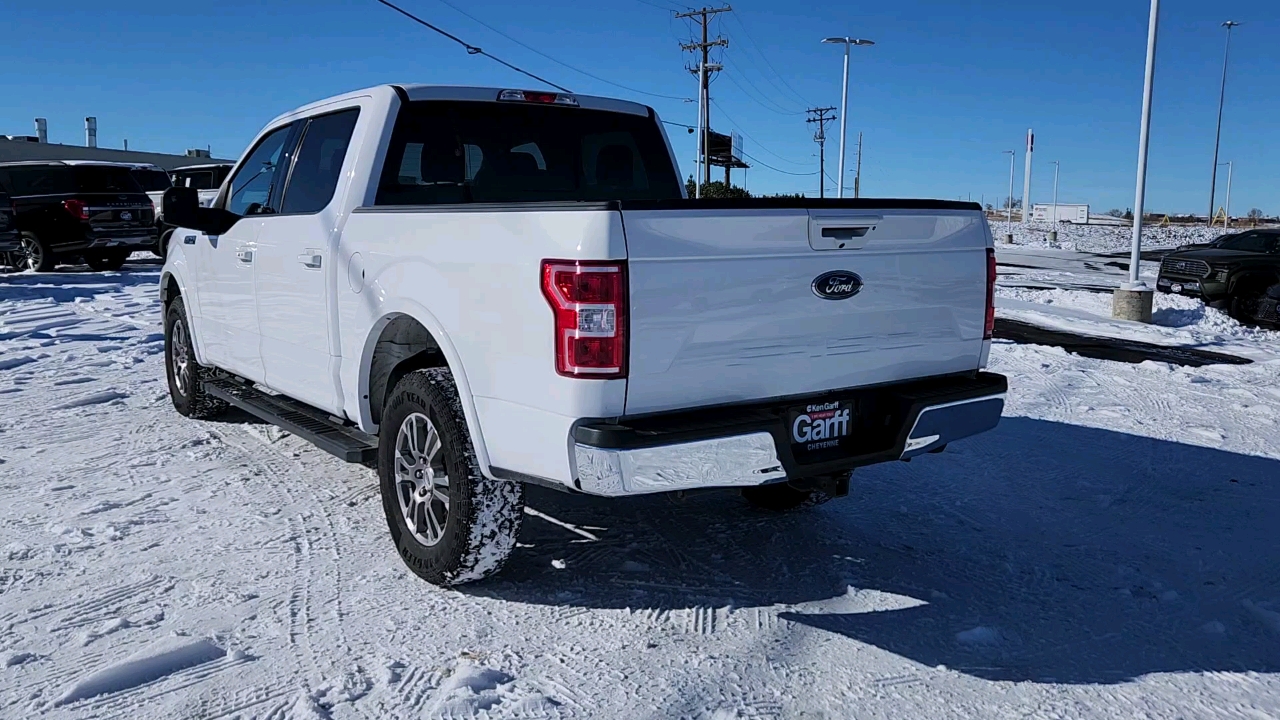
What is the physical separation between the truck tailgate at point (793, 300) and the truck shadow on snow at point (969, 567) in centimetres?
91

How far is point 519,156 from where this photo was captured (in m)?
5.07

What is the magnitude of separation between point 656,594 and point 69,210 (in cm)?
1625

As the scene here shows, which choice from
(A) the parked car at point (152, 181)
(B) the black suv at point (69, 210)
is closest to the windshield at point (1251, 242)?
(A) the parked car at point (152, 181)

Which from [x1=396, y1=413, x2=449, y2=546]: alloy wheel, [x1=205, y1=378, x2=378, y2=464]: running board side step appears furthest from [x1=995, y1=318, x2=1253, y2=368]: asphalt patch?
[x1=396, y1=413, x2=449, y2=546]: alloy wheel

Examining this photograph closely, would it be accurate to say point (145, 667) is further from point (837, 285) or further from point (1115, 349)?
point (1115, 349)

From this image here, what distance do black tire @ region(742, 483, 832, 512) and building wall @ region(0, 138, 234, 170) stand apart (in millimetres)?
31027

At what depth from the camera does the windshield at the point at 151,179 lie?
18.3m

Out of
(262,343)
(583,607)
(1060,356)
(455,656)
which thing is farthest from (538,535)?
(1060,356)

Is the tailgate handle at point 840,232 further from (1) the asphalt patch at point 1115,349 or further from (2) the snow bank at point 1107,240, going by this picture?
(2) the snow bank at point 1107,240

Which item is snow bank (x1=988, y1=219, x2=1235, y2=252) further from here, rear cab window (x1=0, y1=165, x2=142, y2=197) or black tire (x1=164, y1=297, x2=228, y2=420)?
black tire (x1=164, y1=297, x2=228, y2=420)

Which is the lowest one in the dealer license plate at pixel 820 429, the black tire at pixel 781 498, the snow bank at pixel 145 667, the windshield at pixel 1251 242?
the snow bank at pixel 145 667

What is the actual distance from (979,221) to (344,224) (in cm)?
276

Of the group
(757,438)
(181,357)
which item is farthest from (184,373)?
(757,438)

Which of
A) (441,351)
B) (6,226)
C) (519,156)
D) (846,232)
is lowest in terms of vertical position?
(441,351)
